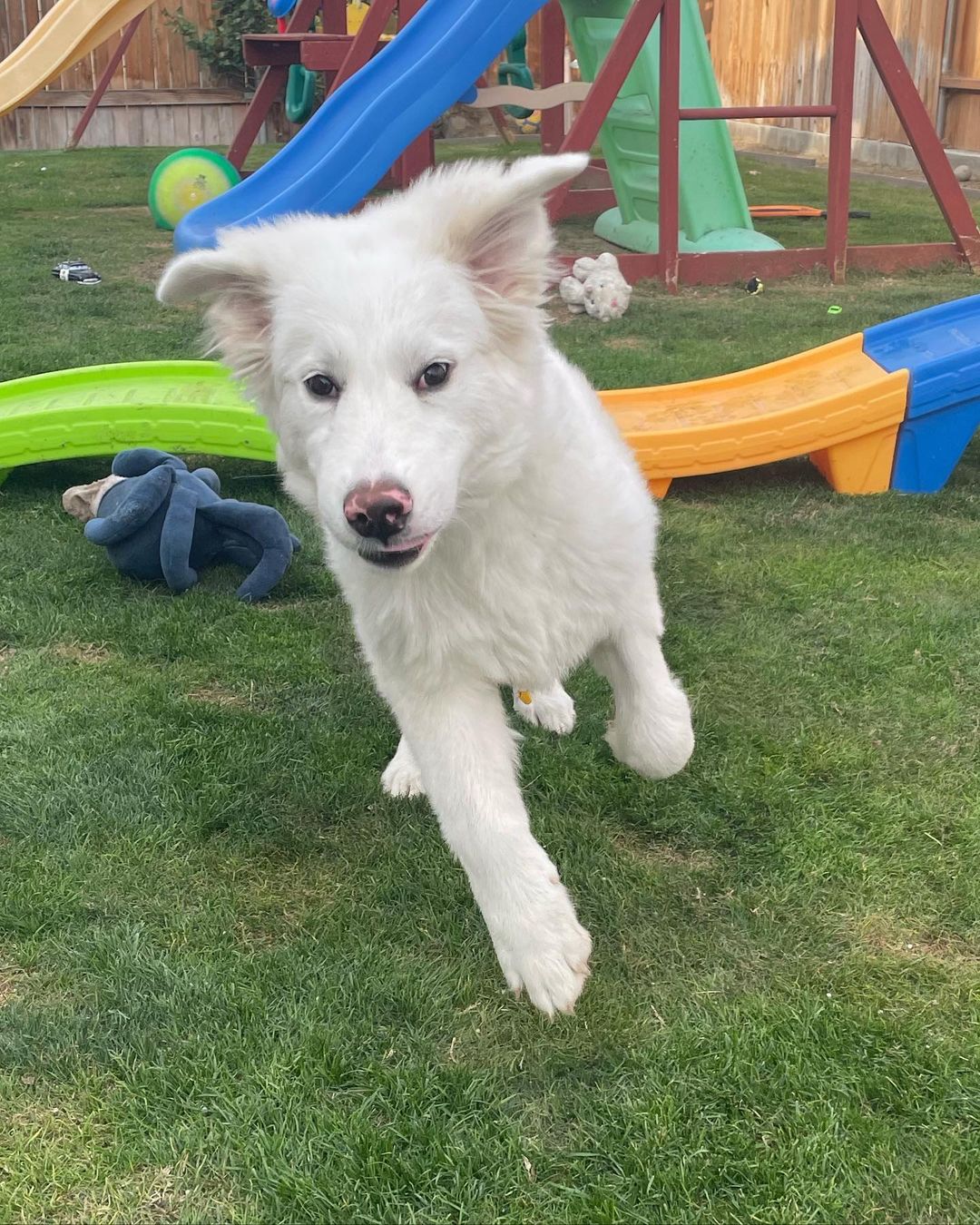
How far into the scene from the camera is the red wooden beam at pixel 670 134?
8172 millimetres

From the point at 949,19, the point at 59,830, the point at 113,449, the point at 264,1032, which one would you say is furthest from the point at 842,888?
the point at 949,19

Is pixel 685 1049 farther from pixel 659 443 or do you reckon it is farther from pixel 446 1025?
pixel 659 443

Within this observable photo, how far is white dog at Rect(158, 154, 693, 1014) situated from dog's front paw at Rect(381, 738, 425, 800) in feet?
1.81

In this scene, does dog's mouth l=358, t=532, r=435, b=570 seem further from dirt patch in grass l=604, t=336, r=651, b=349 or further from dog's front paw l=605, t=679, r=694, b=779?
dirt patch in grass l=604, t=336, r=651, b=349

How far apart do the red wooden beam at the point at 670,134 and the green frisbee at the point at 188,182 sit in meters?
4.61

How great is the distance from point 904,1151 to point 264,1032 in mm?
1215

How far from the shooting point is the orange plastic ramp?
4.84 metres

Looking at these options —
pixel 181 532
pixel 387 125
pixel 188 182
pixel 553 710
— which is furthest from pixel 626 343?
pixel 188 182

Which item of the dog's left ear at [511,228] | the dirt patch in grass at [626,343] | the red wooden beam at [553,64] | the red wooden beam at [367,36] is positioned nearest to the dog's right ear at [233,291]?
the dog's left ear at [511,228]

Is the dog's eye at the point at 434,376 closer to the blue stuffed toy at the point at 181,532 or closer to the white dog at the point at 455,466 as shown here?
the white dog at the point at 455,466

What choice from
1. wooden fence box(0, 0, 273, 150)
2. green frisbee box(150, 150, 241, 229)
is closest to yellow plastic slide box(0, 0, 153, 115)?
green frisbee box(150, 150, 241, 229)

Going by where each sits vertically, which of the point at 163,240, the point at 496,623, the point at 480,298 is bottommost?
the point at 163,240

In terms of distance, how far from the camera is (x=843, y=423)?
4.86 m

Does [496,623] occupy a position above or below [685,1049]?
above
